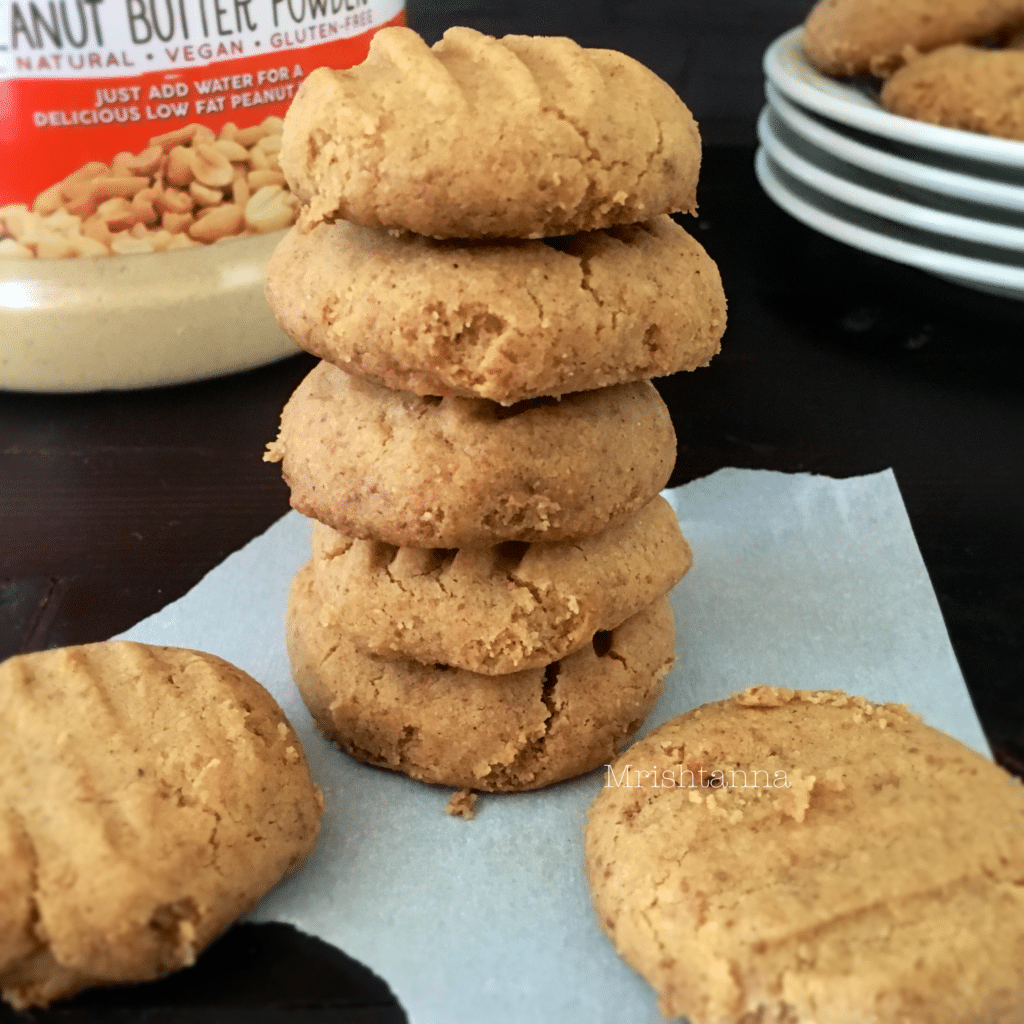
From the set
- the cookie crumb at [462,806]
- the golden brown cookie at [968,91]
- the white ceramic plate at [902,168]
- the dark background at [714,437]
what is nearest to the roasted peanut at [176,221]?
the dark background at [714,437]

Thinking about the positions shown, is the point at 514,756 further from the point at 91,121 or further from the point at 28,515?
the point at 91,121

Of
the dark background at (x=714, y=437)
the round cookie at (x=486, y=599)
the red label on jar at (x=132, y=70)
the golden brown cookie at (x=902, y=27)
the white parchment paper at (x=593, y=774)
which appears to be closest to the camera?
the white parchment paper at (x=593, y=774)

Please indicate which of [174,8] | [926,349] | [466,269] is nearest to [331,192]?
[466,269]

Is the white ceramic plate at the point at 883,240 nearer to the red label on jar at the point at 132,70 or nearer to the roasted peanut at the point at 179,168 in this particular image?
the red label on jar at the point at 132,70

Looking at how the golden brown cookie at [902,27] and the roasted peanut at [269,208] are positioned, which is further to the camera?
the golden brown cookie at [902,27]

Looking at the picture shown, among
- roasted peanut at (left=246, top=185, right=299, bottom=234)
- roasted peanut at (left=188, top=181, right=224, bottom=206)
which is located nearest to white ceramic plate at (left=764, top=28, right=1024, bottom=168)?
roasted peanut at (left=246, top=185, right=299, bottom=234)

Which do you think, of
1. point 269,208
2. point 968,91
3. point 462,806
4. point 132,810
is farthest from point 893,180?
point 132,810
